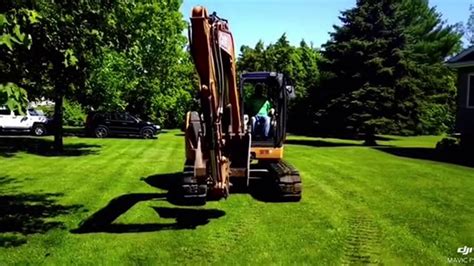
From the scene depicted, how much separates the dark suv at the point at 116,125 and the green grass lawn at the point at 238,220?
16622 millimetres

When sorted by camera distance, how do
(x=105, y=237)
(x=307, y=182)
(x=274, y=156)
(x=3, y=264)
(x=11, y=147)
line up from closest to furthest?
1. (x=3, y=264)
2. (x=105, y=237)
3. (x=274, y=156)
4. (x=307, y=182)
5. (x=11, y=147)

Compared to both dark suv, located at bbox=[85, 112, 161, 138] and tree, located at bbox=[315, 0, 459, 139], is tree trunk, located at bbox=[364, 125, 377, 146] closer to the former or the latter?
tree, located at bbox=[315, 0, 459, 139]

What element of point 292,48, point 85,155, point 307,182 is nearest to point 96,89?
point 85,155

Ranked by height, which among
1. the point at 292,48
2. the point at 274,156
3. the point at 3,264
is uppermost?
the point at 292,48

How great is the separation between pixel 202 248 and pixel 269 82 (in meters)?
6.20

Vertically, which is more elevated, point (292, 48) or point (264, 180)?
point (292, 48)

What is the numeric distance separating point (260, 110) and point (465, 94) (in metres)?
14.9

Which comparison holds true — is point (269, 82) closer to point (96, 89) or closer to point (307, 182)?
point (307, 182)

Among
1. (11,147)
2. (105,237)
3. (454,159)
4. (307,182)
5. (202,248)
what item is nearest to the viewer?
(202,248)

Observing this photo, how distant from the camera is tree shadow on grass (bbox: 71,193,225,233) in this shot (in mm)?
9453

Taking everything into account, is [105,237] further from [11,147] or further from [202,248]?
[11,147]

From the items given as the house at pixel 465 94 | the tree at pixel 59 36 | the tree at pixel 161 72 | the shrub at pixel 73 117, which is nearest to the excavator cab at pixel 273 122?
the tree at pixel 59 36

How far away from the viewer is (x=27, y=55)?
348 inches

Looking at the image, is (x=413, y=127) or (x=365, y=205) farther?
(x=413, y=127)
